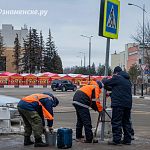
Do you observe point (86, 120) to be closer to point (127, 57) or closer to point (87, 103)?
point (87, 103)

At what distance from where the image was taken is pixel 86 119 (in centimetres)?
1018

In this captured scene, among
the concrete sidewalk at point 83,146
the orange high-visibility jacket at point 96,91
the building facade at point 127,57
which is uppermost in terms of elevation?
the building facade at point 127,57

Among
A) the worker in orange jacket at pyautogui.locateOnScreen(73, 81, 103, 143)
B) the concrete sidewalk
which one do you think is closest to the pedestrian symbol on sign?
the worker in orange jacket at pyautogui.locateOnScreen(73, 81, 103, 143)

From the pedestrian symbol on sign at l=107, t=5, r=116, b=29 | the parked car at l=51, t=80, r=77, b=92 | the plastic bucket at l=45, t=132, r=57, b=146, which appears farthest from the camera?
the parked car at l=51, t=80, r=77, b=92

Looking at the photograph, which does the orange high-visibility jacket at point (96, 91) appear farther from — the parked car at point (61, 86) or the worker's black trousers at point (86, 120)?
the parked car at point (61, 86)

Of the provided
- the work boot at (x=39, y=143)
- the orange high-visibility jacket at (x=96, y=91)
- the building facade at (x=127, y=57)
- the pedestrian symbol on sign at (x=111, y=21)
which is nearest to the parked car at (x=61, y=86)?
the pedestrian symbol on sign at (x=111, y=21)

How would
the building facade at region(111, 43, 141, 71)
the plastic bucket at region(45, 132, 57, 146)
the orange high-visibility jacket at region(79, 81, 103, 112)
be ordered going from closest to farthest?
the plastic bucket at region(45, 132, 57, 146)
the orange high-visibility jacket at region(79, 81, 103, 112)
the building facade at region(111, 43, 141, 71)

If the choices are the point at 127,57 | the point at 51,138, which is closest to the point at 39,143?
the point at 51,138

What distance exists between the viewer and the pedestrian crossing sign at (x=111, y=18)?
10.5 m

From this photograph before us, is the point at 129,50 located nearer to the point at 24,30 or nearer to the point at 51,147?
the point at 24,30

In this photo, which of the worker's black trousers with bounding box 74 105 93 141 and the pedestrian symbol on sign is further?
the pedestrian symbol on sign

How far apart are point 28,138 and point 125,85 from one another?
8.47 feet

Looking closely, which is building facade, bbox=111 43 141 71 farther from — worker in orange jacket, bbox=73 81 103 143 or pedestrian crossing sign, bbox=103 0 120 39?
worker in orange jacket, bbox=73 81 103 143

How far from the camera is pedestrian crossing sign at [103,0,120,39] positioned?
34.3 feet
